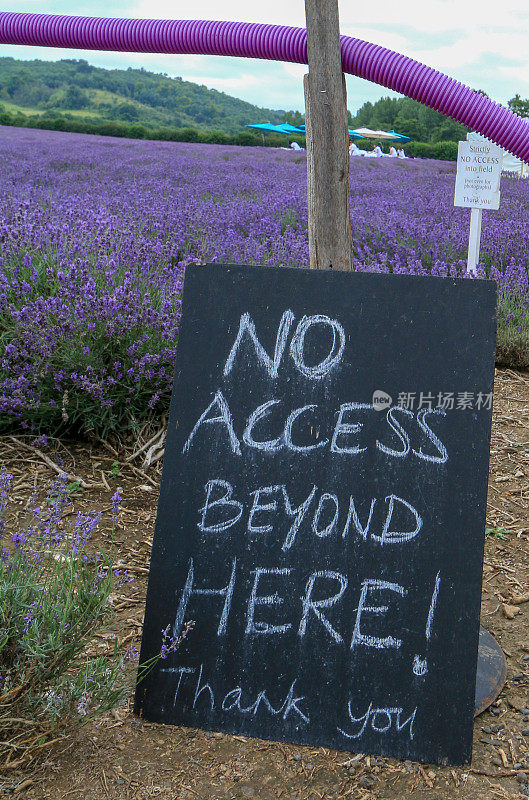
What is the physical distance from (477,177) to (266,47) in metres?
3.18

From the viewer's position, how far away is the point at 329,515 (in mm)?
1559

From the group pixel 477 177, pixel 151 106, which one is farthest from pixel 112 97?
pixel 477 177

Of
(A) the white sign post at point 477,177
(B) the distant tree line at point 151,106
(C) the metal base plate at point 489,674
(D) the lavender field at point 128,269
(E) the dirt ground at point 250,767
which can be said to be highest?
(B) the distant tree line at point 151,106

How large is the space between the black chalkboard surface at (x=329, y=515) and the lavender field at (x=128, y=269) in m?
1.13

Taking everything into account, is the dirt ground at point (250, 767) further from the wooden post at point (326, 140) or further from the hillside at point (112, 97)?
the hillside at point (112, 97)

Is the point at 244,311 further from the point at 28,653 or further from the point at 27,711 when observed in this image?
the point at 27,711

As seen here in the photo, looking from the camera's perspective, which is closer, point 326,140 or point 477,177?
point 326,140

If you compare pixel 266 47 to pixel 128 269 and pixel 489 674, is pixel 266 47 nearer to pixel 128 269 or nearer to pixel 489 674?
pixel 128 269

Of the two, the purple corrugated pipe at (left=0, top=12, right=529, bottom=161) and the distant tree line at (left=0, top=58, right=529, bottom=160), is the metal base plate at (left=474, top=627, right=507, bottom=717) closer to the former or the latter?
the purple corrugated pipe at (left=0, top=12, right=529, bottom=161)

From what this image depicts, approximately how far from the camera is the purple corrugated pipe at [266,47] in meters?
1.85

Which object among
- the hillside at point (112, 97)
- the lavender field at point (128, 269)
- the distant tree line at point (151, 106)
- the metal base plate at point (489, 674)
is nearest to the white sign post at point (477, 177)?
the lavender field at point (128, 269)

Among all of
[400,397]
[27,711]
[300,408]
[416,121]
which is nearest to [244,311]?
[300,408]

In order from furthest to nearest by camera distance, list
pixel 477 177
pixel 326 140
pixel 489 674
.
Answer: pixel 477 177
pixel 326 140
pixel 489 674

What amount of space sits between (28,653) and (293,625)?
1.77 feet
